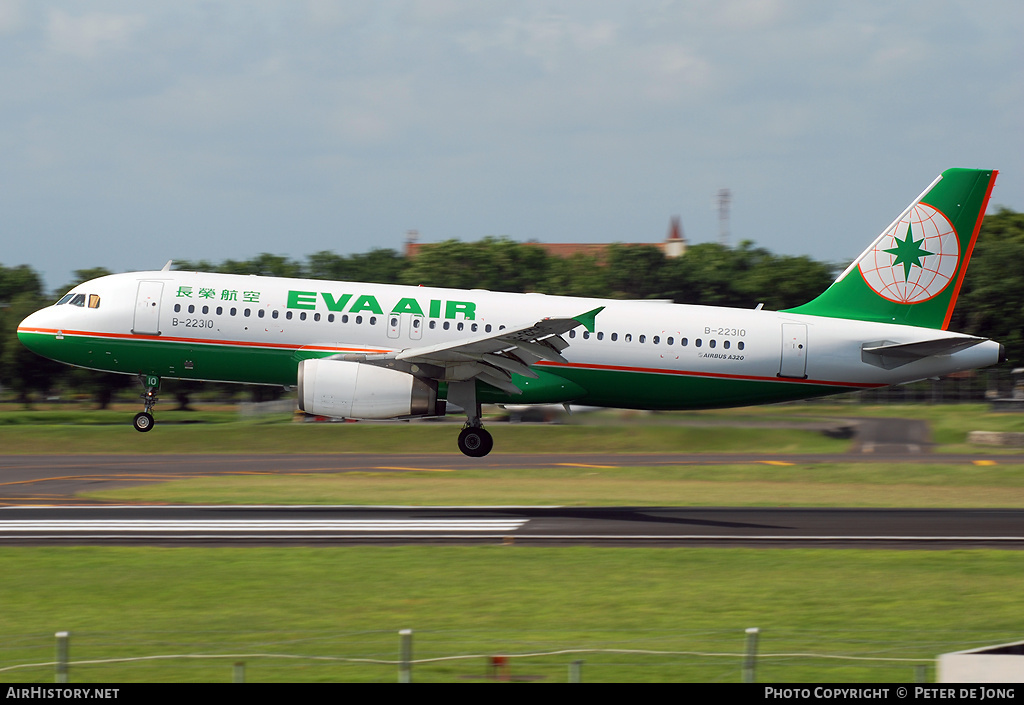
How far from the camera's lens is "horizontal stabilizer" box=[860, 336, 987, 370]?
31.3m

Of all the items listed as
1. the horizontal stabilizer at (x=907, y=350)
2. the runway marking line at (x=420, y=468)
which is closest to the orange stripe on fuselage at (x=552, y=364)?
the horizontal stabilizer at (x=907, y=350)

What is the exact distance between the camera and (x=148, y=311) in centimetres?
3175

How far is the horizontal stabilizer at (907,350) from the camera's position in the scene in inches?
1233

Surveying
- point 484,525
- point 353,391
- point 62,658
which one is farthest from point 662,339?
point 62,658

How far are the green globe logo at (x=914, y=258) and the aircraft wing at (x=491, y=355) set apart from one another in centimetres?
942

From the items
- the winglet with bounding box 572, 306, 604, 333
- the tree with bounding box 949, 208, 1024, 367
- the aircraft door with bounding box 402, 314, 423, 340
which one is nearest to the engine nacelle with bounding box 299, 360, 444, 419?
Answer: the aircraft door with bounding box 402, 314, 423, 340

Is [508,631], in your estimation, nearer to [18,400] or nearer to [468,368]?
[468,368]

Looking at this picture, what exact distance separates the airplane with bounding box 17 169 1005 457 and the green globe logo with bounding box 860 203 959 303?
0.17m

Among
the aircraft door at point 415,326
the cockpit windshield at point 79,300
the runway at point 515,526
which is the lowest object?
the runway at point 515,526

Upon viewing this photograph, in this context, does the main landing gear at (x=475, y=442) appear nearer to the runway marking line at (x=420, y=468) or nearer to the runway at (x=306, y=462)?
the runway marking line at (x=420, y=468)

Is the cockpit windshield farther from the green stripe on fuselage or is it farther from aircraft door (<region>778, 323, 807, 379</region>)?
aircraft door (<region>778, 323, 807, 379</region>)

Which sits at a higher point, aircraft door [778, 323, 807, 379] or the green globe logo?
the green globe logo
